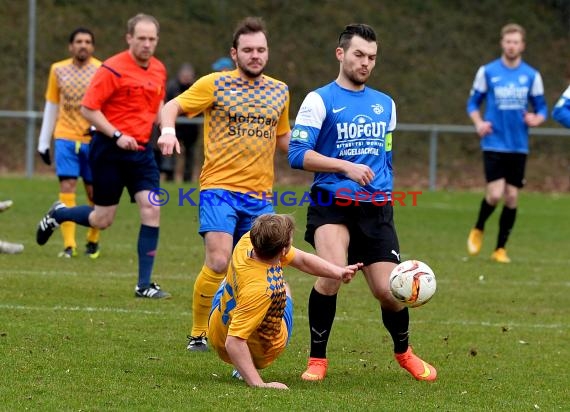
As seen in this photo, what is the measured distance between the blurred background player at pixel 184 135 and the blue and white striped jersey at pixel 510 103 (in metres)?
8.65

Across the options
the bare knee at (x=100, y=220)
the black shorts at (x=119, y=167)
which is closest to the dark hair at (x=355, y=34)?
the black shorts at (x=119, y=167)

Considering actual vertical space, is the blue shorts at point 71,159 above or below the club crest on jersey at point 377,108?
below

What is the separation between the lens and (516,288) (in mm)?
10984

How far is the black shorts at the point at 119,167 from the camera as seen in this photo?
31.9ft

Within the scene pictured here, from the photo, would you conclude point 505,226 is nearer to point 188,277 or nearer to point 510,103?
point 510,103

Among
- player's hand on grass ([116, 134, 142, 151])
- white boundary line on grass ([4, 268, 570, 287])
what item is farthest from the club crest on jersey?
white boundary line on grass ([4, 268, 570, 287])

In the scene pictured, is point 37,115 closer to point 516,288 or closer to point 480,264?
point 480,264

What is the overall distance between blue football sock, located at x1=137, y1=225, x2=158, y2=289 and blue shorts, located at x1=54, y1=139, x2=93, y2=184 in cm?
301

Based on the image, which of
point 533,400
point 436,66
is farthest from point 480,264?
point 436,66

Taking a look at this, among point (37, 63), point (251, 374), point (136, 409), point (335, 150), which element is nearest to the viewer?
point (136, 409)

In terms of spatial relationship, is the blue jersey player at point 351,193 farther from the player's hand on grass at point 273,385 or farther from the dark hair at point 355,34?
the player's hand on grass at point 273,385

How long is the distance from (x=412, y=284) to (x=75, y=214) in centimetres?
482

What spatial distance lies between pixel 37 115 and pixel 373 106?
1527 cm

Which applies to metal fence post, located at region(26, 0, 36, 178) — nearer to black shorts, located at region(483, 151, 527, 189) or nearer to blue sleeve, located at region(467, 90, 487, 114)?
blue sleeve, located at region(467, 90, 487, 114)
